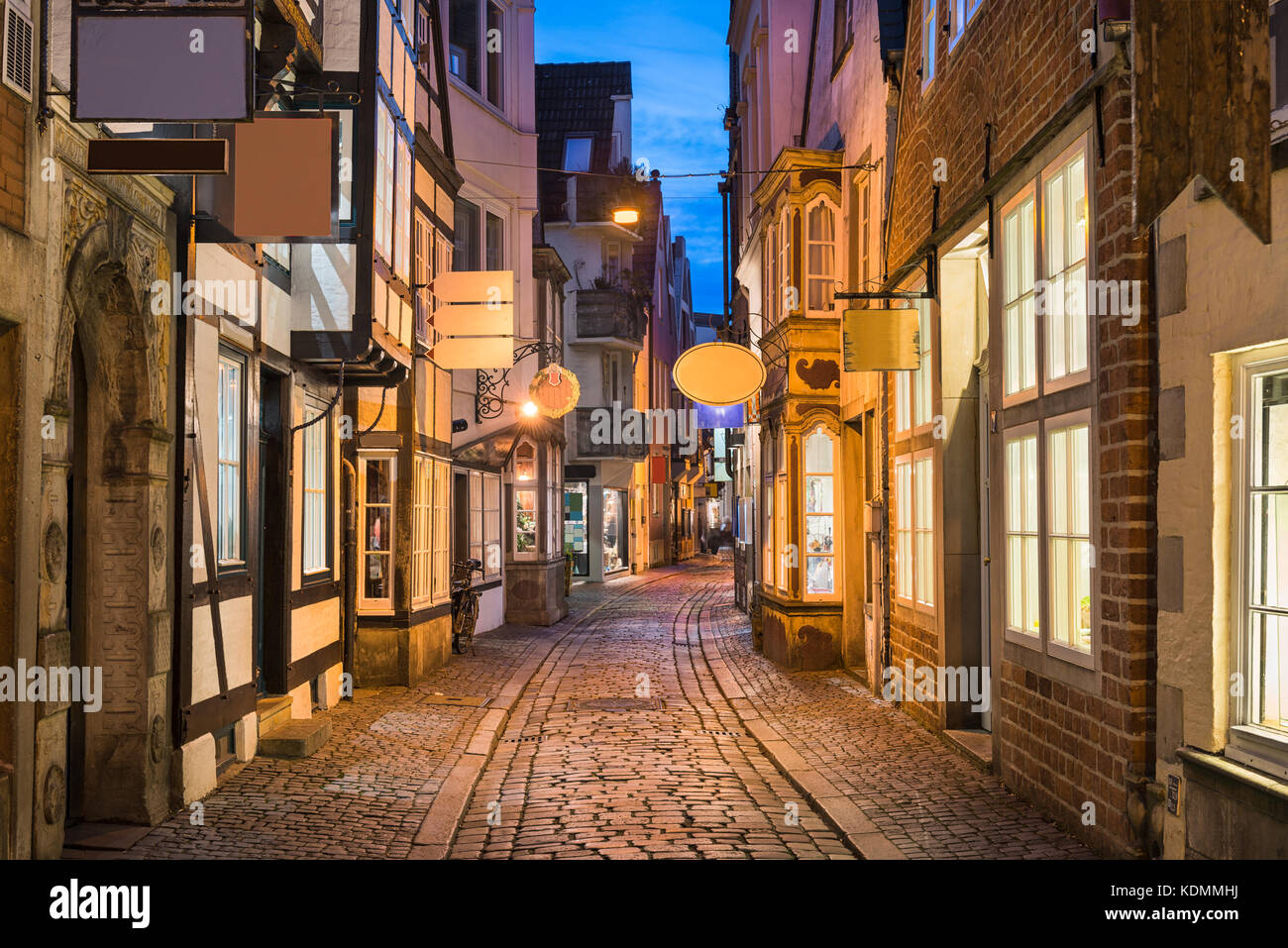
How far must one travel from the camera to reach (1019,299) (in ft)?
25.6

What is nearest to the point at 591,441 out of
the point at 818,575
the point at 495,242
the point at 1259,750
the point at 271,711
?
the point at 495,242

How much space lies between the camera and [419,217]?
14883 mm

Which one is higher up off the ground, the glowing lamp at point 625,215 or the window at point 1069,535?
the glowing lamp at point 625,215

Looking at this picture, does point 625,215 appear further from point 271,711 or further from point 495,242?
point 271,711

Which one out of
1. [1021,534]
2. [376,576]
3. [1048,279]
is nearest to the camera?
[1048,279]

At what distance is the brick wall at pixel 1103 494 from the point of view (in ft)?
19.2

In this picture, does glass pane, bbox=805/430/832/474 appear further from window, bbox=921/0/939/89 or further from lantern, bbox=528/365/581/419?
lantern, bbox=528/365/581/419

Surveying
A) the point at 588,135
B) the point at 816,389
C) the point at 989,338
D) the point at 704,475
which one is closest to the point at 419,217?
the point at 816,389

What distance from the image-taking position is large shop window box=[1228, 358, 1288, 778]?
4879 mm

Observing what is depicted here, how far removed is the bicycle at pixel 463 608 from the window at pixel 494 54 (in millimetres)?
8185

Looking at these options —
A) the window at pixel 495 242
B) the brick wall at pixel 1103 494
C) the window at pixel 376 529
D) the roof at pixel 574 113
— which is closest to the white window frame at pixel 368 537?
the window at pixel 376 529

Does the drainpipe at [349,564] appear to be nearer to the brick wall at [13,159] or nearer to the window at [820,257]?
the window at [820,257]

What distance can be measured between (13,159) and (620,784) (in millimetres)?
5326

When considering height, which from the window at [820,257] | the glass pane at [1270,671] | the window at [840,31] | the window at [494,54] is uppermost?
the window at [494,54]
